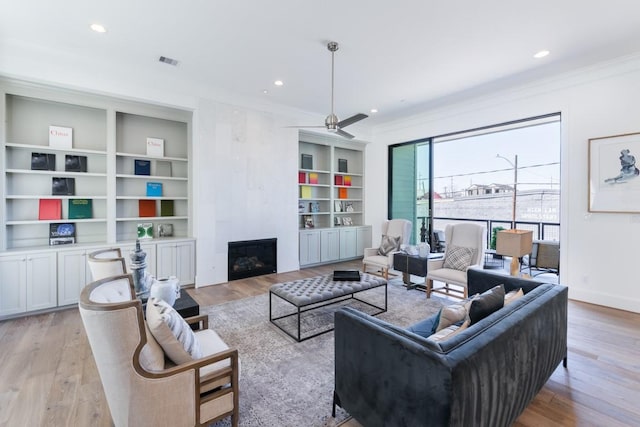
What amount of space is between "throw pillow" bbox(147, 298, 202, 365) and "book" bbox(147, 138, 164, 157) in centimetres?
389

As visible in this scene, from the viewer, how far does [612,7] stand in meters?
2.72

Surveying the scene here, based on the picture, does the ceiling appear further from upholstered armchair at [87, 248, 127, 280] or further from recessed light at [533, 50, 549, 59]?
upholstered armchair at [87, 248, 127, 280]

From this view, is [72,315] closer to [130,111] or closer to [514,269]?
[130,111]

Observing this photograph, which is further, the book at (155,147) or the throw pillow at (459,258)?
the book at (155,147)

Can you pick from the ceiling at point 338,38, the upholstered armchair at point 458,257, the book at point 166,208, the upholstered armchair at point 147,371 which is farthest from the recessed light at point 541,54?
the book at point 166,208

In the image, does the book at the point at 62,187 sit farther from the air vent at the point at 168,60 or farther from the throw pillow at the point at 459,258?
the throw pillow at the point at 459,258

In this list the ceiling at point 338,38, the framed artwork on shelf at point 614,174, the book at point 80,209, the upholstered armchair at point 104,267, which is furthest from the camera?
the book at point 80,209

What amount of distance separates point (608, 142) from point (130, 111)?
672cm

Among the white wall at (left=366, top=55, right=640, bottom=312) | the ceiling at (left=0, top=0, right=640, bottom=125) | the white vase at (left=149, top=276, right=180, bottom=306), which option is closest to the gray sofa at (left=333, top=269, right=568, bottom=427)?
the white vase at (left=149, top=276, right=180, bottom=306)

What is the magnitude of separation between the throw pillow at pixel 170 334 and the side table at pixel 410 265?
3614 mm

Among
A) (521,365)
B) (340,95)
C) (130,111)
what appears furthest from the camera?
(340,95)

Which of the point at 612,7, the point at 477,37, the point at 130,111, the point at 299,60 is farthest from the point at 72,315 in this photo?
the point at 612,7

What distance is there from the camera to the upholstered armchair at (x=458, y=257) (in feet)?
13.4

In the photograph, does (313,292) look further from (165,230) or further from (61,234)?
(61,234)
